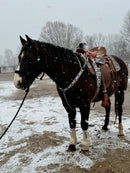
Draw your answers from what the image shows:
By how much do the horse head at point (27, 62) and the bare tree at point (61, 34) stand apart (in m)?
23.1

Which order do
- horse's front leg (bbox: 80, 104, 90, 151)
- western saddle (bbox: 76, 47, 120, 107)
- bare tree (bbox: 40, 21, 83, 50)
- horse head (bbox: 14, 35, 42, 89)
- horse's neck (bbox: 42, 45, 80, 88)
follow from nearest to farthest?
horse head (bbox: 14, 35, 42, 89) < horse's neck (bbox: 42, 45, 80, 88) < horse's front leg (bbox: 80, 104, 90, 151) < western saddle (bbox: 76, 47, 120, 107) < bare tree (bbox: 40, 21, 83, 50)

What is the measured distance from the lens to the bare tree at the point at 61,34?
24781mm

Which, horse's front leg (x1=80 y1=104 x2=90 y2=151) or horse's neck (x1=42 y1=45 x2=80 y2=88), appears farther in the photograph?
horse's front leg (x1=80 y1=104 x2=90 y2=151)

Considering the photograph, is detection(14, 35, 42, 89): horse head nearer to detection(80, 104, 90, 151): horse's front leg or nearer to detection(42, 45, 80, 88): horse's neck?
detection(42, 45, 80, 88): horse's neck

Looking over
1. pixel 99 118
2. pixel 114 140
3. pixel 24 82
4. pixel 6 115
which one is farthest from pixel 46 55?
pixel 6 115

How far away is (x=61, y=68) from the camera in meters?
2.39

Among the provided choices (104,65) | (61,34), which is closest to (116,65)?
(104,65)

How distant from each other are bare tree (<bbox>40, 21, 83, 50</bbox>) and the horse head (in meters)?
23.1

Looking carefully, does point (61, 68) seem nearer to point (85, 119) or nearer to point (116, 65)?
point (85, 119)

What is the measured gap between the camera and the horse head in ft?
6.86

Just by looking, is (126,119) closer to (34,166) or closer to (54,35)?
(34,166)

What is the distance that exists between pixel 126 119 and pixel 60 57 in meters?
3.00

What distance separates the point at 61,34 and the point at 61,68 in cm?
2402

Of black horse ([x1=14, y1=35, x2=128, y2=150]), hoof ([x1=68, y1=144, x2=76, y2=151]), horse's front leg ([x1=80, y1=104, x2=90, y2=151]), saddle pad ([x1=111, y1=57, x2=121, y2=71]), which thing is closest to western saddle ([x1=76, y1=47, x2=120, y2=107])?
saddle pad ([x1=111, y1=57, x2=121, y2=71])
